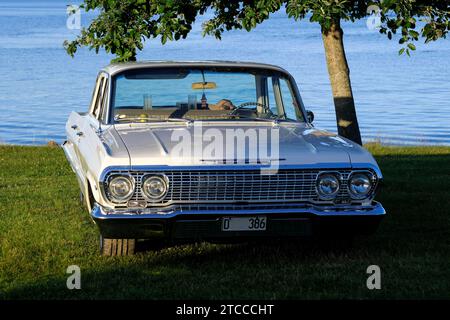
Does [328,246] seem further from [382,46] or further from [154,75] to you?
[382,46]

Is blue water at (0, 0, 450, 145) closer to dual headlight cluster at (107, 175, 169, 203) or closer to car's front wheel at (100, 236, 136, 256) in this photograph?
car's front wheel at (100, 236, 136, 256)

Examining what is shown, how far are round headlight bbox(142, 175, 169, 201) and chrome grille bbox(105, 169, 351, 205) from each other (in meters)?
0.04

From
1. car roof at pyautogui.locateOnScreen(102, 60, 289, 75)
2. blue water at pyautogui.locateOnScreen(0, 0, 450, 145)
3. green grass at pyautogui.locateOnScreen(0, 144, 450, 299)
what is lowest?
blue water at pyautogui.locateOnScreen(0, 0, 450, 145)

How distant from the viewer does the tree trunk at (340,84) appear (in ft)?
48.6

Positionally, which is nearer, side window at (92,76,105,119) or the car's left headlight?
the car's left headlight

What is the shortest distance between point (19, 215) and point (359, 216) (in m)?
4.22

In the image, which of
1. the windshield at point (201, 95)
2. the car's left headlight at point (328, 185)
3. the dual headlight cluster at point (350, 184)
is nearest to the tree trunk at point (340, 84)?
the windshield at point (201, 95)

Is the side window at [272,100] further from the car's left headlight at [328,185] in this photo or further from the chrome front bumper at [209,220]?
the chrome front bumper at [209,220]

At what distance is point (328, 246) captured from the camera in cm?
902

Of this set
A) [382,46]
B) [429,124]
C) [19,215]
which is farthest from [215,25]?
[382,46]

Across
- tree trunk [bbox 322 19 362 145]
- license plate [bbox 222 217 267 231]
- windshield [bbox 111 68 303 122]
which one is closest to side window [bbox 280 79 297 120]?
windshield [bbox 111 68 303 122]

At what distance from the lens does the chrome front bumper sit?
319 inches

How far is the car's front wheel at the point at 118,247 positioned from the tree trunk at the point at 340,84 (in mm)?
6469

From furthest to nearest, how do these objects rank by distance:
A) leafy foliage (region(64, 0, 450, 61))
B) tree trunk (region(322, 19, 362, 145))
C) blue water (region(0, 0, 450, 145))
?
blue water (region(0, 0, 450, 145)) < tree trunk (region(322, 19, 362, 145)) < leafy foliage (region(64, 0, 450, 61))
